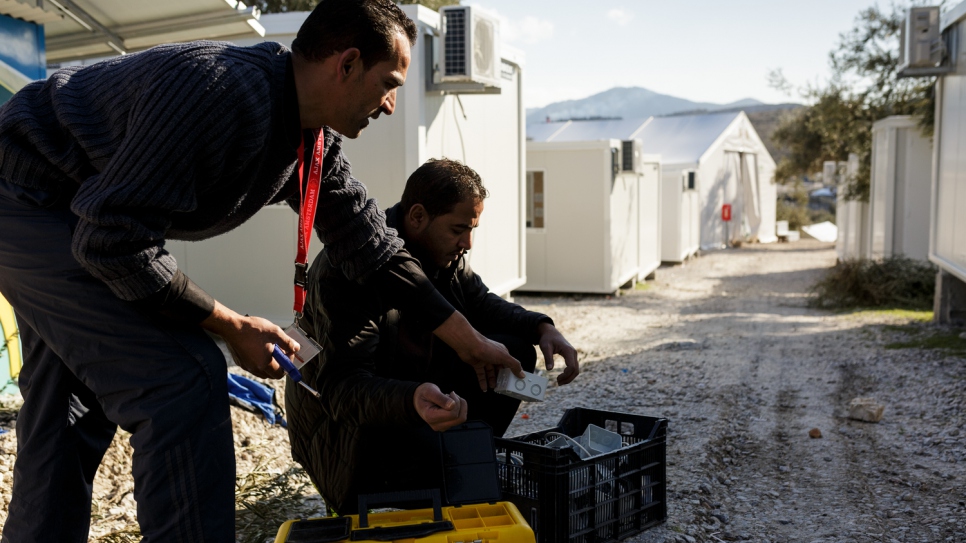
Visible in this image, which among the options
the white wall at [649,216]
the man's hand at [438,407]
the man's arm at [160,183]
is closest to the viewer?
the man's arm at [160,183]

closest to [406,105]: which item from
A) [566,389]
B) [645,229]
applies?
[566,389]

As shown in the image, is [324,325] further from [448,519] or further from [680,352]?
[680,352]

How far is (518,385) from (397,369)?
0.41 m

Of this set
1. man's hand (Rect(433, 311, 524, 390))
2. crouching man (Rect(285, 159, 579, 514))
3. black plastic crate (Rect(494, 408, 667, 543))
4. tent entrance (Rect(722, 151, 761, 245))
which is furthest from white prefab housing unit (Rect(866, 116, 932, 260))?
tent entrance (Rect(722, 151, 761, 245))

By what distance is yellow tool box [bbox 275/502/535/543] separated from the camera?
2100 mm

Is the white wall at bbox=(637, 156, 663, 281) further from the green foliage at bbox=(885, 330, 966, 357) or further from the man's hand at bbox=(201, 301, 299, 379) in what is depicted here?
the man's hand at bbox=(201, 301, 299, 379)

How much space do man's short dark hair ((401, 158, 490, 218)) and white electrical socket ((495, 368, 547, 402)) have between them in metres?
0.59

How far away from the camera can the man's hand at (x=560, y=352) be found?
3.01m

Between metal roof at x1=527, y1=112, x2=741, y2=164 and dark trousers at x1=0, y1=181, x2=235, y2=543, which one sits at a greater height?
metal roof at x1=527, y1=112, x2=741, y2=164

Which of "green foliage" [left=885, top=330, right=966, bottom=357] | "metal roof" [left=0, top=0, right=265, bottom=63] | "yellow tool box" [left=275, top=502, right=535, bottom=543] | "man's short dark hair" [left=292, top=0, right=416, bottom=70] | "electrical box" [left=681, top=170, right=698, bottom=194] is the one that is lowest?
"green foliage" [left=885, top=330, right=966, bottom=357]

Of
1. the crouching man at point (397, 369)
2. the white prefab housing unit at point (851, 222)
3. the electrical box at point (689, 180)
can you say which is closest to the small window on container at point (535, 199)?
the white prefab housing unit at point (851, 222)

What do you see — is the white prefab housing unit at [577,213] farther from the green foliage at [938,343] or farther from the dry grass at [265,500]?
the dry grass at [265,500]

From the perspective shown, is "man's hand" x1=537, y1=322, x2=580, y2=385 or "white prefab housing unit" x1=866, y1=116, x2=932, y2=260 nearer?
"man's hand" x1=537, y1=322, x2=580, y2=385

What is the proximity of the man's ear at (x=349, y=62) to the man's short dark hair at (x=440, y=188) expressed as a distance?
101cm
